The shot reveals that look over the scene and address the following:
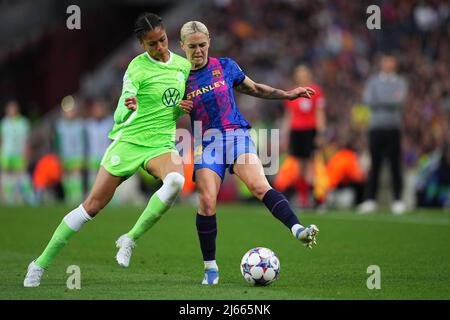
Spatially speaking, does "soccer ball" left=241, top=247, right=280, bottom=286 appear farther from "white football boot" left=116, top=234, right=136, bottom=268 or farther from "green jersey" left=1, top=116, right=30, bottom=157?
"green jersey" left=1, top=116, right=30, bottom=157

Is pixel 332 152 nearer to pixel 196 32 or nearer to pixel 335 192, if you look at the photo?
pixel 335 192

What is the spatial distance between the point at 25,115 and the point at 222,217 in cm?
1625

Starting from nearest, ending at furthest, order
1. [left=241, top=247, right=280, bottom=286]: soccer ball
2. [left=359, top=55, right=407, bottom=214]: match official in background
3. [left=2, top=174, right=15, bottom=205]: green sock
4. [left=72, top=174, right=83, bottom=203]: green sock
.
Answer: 1. [left=241, top=247, right=280, bottom=286]: soccer ball
2. [left=359, top=55, right=407, bottom=214]: match official in background
3. [left=72, top=174, right=83, bottom=203]: green sock
4. [left=2, top=174, right=15, bottom=205]: green sock

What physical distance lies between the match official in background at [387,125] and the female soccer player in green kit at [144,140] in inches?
328

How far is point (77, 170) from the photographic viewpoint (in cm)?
2125

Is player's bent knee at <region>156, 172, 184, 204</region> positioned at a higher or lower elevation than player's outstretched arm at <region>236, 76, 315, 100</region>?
lower

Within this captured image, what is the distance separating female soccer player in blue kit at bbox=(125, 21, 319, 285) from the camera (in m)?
7.93

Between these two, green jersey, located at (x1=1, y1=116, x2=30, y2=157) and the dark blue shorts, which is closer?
the dark blue shorts

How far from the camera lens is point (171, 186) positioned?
7848 mm

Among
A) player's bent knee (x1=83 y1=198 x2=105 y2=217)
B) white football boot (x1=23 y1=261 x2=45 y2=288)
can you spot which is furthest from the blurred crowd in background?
white football boot (x1=23 y1=261 x2=45 y2=288)

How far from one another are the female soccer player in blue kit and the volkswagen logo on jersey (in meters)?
0.12

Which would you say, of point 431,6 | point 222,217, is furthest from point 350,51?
point 222,217

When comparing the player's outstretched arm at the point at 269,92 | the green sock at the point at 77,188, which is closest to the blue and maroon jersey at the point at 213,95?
the player's outstretched arm at the point at 269,92

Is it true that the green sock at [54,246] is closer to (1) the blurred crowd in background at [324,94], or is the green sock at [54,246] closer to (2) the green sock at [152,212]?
(2) the green sock at [152,212]
